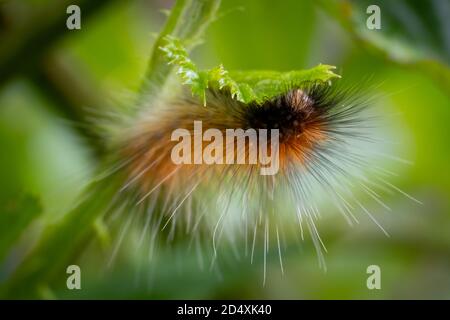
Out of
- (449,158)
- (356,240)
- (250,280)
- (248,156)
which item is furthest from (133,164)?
(449,158)

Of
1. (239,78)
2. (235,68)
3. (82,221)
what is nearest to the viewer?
(239,78)

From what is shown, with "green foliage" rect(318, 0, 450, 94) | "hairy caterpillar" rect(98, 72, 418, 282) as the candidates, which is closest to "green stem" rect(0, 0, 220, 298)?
"hairy caterpillar" rect(98, 72, 418, 282)

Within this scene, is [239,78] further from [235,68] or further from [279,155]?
[235,68]

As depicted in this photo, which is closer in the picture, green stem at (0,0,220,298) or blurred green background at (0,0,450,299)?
green stem at (0,0,220,298)

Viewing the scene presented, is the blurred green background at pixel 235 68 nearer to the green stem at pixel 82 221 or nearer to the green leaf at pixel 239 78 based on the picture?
the green stem at pixel 82 221

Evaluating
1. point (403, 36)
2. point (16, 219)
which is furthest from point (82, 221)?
point (403, 36)

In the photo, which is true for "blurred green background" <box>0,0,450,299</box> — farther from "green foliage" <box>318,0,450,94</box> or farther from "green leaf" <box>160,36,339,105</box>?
"green leaf" <box>160,36,339,105</box>

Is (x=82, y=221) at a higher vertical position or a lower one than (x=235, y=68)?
lower

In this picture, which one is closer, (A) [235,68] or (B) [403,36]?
(B) [403,36]
